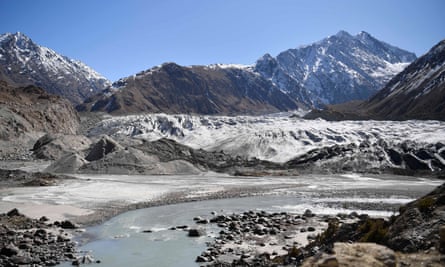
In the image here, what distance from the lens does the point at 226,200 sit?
43562 mm

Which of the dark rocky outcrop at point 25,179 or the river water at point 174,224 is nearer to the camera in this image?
the river water at point 174,224

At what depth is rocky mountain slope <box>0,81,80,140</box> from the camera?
4456 inches

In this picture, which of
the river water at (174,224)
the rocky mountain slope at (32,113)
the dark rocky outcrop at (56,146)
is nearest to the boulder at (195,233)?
the river water at (174,224)

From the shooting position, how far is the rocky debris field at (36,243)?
17.3 m

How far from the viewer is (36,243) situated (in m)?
20.2

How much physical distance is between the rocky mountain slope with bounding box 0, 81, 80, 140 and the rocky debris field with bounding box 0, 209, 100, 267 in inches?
3592

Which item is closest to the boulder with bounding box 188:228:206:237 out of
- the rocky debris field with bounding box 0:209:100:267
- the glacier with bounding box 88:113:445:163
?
the rocky debris field with bounding box 0:209:100:267

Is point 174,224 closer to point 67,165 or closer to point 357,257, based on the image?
point 357,257

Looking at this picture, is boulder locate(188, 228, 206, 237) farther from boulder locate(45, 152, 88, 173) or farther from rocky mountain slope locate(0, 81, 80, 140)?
rocky mountain slope locate(0, 81, 80, 140)

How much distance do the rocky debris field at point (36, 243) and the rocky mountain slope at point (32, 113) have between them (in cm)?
9123

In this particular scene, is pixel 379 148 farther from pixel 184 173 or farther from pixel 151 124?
pixel 151 124

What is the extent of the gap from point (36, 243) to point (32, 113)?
126255mm

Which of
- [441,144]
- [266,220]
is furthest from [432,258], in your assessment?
[441,144]

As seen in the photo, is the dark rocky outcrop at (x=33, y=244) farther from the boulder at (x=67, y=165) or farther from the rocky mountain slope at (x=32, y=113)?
the rocky mountain slope at (x=32, y=113)
